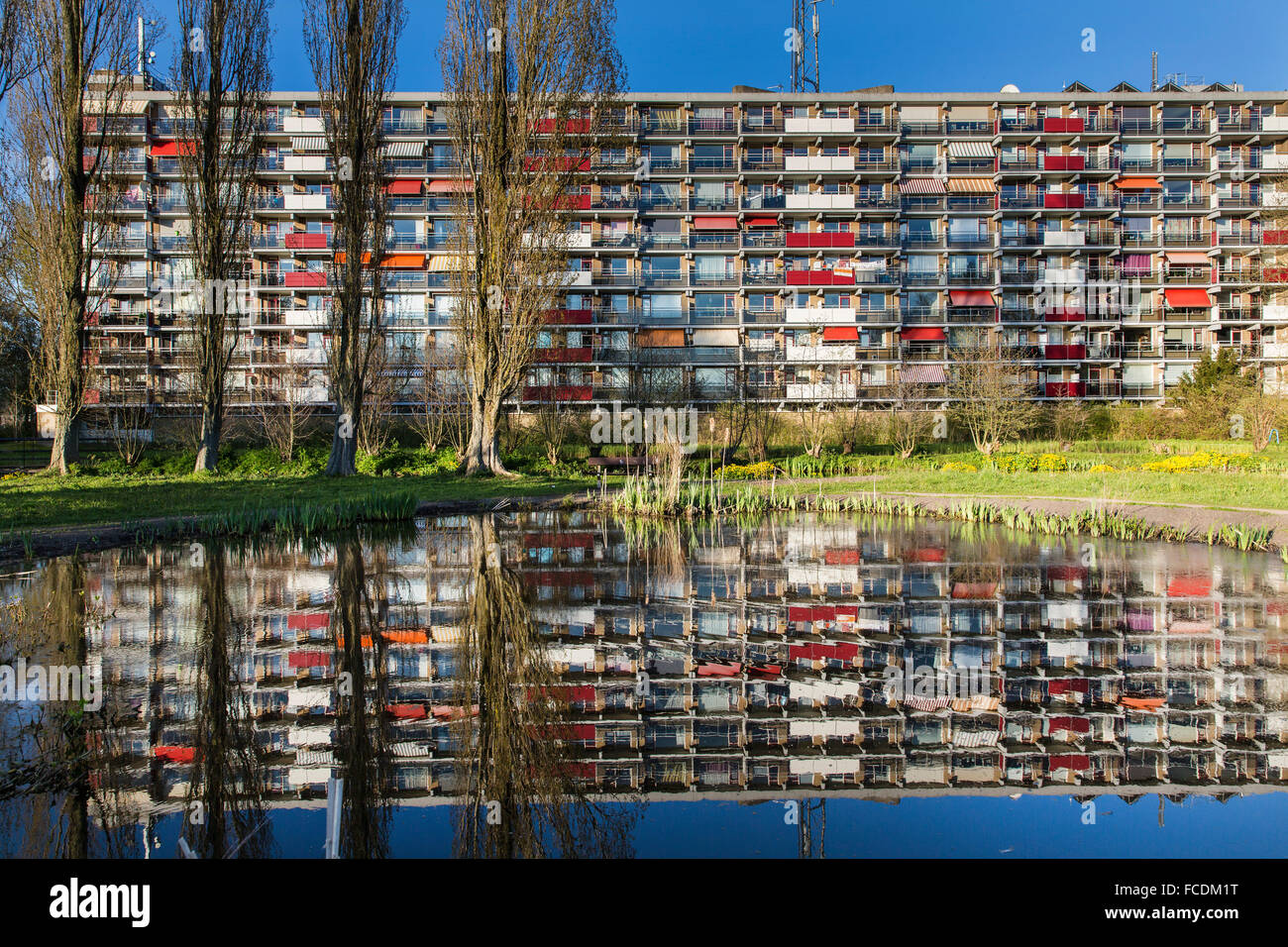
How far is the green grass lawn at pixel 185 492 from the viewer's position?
12234mm

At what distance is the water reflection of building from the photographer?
11.4 feet

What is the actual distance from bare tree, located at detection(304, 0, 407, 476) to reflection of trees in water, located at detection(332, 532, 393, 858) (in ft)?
49.2

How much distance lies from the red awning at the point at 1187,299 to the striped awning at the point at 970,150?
1317 cm

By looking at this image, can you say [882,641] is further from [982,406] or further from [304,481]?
[982,406]

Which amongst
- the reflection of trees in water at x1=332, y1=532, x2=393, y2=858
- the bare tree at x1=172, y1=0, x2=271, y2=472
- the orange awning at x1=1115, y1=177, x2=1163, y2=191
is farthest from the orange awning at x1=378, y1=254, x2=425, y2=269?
the reflection of trees in water at x1=332, y1=532, x2=393, y2=858

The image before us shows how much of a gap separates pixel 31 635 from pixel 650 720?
14.8 ft

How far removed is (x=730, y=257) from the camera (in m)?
46.4

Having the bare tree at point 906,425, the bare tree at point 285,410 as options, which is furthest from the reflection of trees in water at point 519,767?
the bare tree at point 906,425

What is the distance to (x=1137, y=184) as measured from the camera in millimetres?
46375

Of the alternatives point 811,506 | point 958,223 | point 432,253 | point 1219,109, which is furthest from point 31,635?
point 1219,109

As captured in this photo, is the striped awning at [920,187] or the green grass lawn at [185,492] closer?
the green grass lawn at [185,492]

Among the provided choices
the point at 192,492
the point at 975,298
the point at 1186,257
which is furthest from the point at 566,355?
the point at 1186,257

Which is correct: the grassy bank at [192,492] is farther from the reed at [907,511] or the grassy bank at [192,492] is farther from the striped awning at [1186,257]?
the striped awning at [1186,257]

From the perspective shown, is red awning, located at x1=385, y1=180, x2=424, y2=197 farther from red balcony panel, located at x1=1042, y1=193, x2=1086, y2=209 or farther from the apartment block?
red balcony panel, located at x1=1042, y1=193, x2=1086, y2=209
